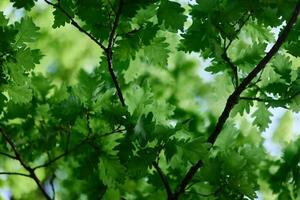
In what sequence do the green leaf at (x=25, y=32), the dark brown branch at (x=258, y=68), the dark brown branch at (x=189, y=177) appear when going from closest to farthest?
the dark brown branch at (x=258, y=68), the green leaf at (x=25, y=32), the dark brown branch at (x=189, y=177)

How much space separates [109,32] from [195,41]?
305mm

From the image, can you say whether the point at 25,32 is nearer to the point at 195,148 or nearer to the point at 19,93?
the point at 19,93

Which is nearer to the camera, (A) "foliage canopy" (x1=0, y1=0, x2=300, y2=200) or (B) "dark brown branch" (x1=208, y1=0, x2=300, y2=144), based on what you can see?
(B) "dark brown branch" (x1=208, y1=0, x2=300, y2=144)

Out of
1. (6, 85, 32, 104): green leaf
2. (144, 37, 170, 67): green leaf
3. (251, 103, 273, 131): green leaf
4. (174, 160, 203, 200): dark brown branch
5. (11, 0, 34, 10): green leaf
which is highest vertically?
(144, 37, 170, 67): green leaf

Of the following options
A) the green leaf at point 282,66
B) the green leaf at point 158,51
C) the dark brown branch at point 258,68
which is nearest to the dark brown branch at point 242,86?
the dark brown branch at point 258,68

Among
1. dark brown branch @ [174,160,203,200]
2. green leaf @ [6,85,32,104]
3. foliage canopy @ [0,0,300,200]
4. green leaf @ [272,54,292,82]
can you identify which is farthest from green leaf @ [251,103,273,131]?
green leaf @ [6,85,32,104]

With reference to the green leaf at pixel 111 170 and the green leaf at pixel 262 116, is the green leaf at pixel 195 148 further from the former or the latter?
the green leaf at pixel 262 116

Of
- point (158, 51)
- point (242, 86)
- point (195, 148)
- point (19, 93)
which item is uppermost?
point (158, 51)

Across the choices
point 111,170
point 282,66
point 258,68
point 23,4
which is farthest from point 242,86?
point 23,4

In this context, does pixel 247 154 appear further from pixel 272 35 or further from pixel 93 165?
pixel 93 165

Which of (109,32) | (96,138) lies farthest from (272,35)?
(96,138)

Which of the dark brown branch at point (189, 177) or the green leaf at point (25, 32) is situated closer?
the green leaf at point (25, 32)

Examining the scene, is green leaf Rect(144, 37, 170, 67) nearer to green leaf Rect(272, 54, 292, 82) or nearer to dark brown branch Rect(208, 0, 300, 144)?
dark brown branch Rect(208, 0, 300, 144)

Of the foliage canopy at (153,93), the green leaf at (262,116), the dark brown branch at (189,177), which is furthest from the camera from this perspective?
the green leaf at (262,116)
